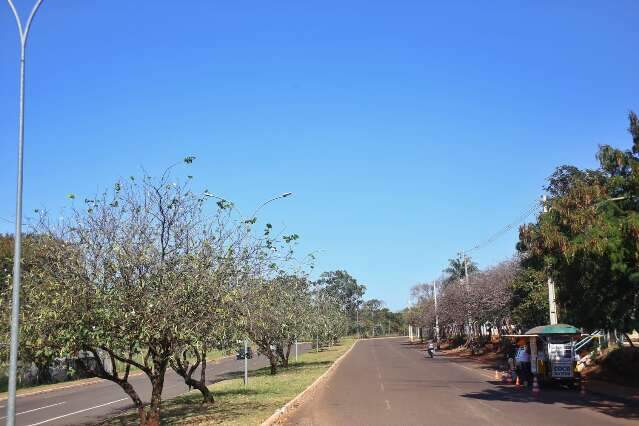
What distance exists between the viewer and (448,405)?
20328mm

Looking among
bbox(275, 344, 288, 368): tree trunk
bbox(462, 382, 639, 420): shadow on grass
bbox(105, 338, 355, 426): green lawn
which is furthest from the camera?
bbox(275, 344, 288, 368): tree trunk

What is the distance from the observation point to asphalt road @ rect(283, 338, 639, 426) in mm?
16625

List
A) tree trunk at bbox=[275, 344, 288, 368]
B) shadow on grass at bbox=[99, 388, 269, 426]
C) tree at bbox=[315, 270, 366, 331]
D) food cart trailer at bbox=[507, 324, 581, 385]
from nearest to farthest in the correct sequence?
shadow on grass at bbox=[99, 388, 269, 426], food cart trailer at bbox=[507, 324, 581, 385], tree trunk at bbox=[275, 344, 288, 368], tree at bbox=[315, 270, 366, 331]

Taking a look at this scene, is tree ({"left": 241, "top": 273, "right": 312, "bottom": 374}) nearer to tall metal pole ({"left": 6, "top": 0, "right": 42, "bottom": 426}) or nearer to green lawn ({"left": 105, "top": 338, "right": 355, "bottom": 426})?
green lawn ({"left": 105, "top": 338, "right": 355, "bottom": 426})

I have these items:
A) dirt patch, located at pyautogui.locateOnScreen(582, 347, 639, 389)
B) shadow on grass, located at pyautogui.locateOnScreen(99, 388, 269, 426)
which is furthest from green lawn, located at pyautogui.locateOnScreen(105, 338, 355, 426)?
dirt patch, located at pyautogui.locateOnScreen(582, 347, 639, 389)

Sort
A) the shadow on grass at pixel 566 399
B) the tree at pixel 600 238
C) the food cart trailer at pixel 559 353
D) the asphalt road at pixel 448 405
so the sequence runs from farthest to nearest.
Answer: the food cart trailer at pixel 559 353 → the shadow on grass at pixel 566 399 → the tree at pixel 600 238 → the asphalt road at pixel 448 405

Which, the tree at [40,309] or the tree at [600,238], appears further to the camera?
the tree at [600,238]

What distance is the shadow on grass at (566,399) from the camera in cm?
1850

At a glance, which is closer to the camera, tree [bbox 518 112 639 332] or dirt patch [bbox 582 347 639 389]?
tree [bbox 518 112 639 332]

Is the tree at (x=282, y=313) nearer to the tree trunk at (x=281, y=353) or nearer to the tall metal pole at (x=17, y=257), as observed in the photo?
the tree trunk at (x=281, y=353)

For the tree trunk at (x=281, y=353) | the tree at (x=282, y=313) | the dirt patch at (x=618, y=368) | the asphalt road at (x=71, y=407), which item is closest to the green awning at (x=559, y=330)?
the dirt patch at (x=618, y=368)

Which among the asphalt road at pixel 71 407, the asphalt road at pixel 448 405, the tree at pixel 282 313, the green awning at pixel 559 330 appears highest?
the tree at pixel 282 313

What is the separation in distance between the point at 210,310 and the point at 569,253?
924 centimetres

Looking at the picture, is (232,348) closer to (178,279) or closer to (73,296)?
(178,279)
